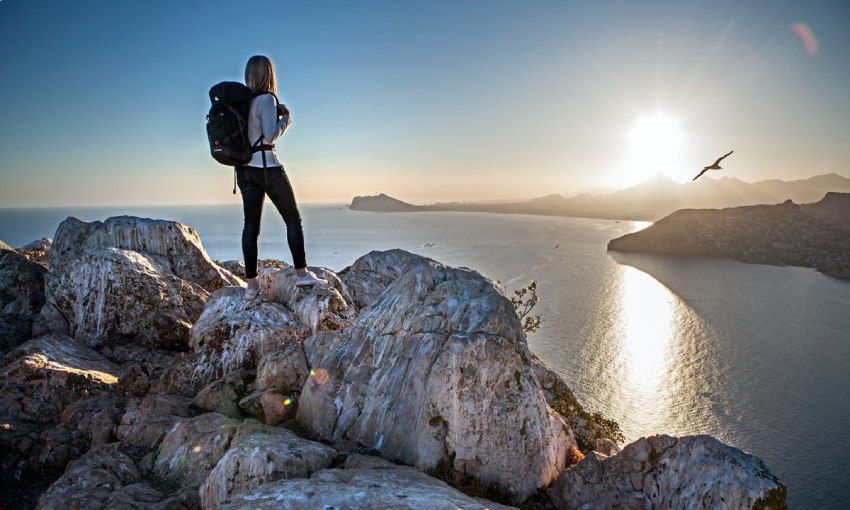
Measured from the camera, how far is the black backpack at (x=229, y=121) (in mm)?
6762

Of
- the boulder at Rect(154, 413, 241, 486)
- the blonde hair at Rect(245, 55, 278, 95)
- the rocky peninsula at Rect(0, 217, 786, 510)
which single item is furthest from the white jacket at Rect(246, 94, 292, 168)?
the boulder at Rect(154, 413, 241, 486)

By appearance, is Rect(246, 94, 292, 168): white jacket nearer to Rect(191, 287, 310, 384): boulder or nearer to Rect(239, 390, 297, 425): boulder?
Rect(191, 287, 310, 384): boulder

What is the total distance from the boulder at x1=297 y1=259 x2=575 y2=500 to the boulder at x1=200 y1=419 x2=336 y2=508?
1.30 metres

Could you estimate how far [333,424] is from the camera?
6957 millimetres

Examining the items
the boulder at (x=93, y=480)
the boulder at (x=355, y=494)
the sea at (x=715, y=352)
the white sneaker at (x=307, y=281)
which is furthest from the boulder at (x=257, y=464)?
the sea at (x=715, y=352)

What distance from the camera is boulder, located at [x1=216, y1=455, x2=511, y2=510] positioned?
4.19 metres

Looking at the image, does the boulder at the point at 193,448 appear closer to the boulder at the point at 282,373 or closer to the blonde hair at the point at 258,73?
the boulder at the point at 282,373

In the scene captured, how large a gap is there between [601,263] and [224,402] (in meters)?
126

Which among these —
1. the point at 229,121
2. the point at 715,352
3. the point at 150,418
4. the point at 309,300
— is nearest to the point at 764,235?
the point at 715,352

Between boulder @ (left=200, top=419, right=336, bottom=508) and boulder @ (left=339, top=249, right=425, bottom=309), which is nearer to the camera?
boulder @ (left=200, top=419, right=336, bottom=508)

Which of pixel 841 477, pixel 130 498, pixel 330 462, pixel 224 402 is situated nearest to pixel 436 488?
pixel 330 462

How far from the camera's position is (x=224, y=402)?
294 inches

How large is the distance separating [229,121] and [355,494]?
609cm

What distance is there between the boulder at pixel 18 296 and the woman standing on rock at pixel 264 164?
8.25 m
